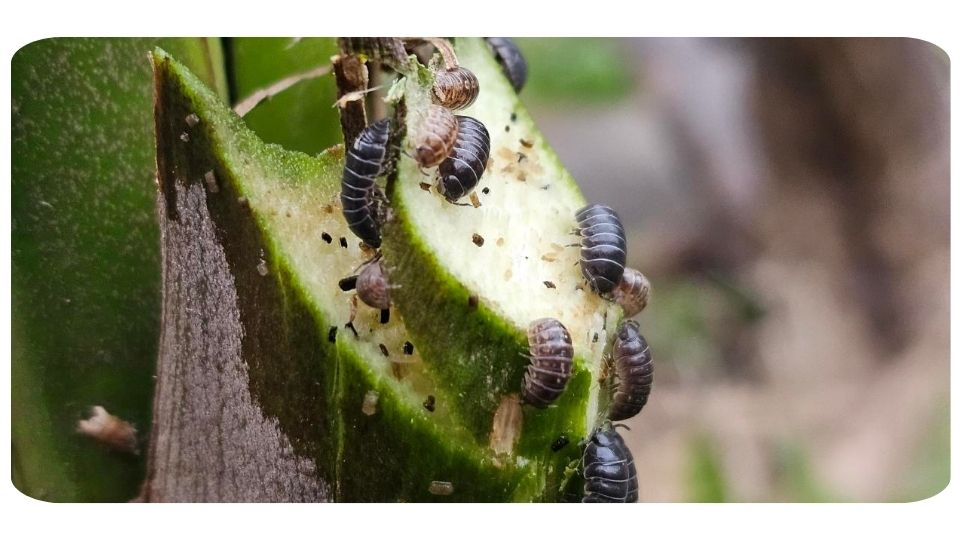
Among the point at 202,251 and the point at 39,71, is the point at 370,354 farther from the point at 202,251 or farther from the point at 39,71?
the point at 39,71

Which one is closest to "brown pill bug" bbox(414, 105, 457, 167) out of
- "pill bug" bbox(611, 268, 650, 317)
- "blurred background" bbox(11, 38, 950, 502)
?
"pill bug" bbox(611, 268, 650, 317)

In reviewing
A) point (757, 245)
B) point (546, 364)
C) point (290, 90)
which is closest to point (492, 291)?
point (546, 364)

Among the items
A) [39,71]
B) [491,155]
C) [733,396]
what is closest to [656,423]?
[733,396]

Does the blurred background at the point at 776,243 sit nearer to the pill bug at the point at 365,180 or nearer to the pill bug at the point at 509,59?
the pill bug at the point at 509,59

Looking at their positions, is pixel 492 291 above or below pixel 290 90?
below

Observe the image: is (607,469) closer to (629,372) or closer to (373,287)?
(629,372)

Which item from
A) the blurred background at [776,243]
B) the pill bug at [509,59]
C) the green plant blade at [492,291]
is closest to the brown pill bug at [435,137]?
the green plant blade at [492,291]
